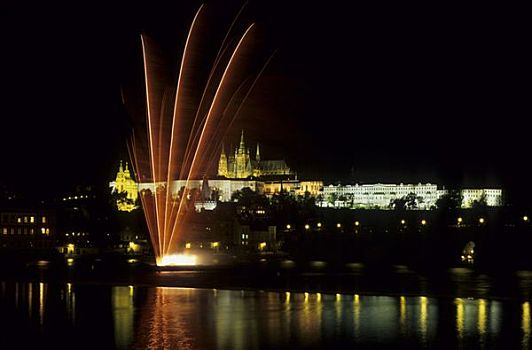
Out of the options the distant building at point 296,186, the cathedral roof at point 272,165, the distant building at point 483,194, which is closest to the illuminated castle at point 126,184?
the distant building at point 296,186

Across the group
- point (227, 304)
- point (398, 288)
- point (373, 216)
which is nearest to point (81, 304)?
point (227, 304)

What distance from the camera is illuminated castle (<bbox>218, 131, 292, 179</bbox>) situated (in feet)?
469

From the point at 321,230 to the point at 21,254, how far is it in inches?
1040

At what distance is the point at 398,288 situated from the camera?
Answer: 29.2 metres

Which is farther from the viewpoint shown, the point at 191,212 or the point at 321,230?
the point at 191,212

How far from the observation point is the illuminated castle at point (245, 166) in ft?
469

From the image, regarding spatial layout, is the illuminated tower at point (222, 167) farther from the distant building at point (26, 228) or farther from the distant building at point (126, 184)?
the distant building at point (26, 228)

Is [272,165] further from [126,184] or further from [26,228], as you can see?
[26,228]

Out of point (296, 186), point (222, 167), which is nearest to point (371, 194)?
point (296, 186)

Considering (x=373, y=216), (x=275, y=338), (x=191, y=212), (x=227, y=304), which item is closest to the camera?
(x=275, y=338)

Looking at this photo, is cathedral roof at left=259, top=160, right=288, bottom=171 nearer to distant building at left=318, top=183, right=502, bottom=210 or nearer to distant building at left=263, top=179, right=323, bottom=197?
distant building at left=263, top=179, right=323, bottom=197

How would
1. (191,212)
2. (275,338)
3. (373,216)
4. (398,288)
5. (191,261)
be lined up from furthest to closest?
1. (373,216)
2. (191,212)
3. (191,261)
4. (398,288)
5. (275,338)

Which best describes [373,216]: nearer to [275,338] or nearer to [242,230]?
[242,230]

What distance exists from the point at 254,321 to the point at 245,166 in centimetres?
12650
